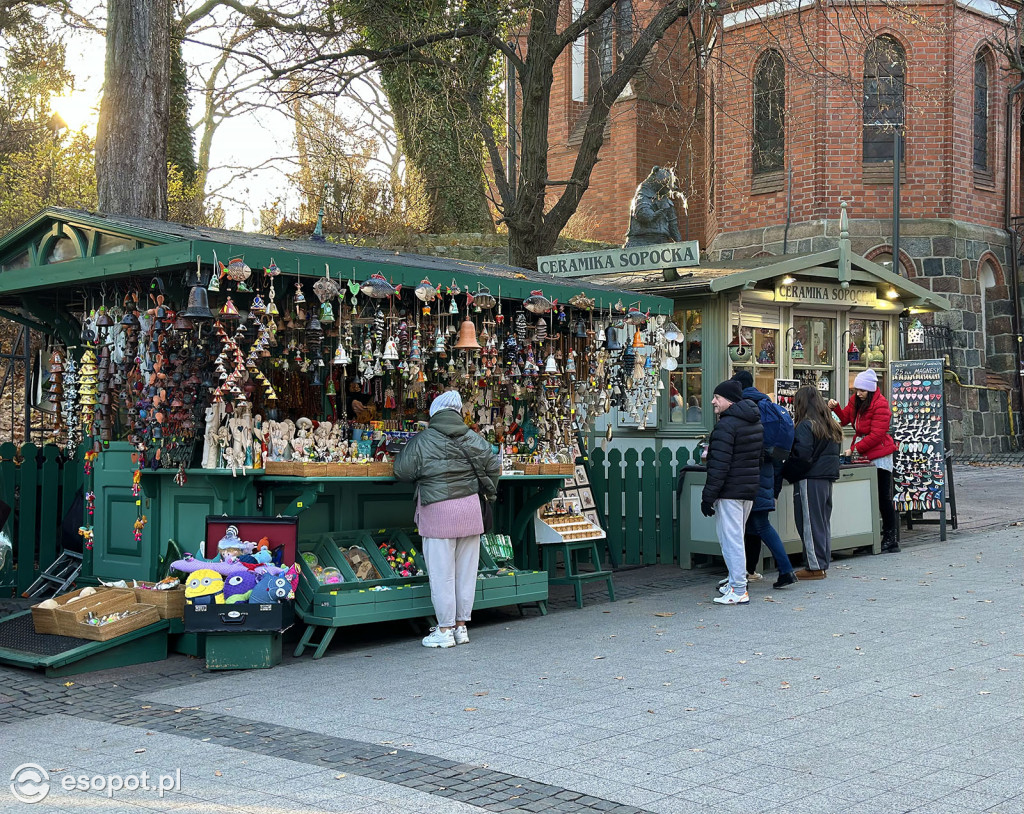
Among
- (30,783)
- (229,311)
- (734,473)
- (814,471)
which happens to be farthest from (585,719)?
(814,471)

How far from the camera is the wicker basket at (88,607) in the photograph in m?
7.73

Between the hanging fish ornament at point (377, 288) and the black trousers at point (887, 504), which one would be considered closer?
the hanging fish ornament at point (377, 288)

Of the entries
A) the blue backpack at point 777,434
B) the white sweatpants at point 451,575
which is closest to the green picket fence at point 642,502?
the blue backpack at point 777,434

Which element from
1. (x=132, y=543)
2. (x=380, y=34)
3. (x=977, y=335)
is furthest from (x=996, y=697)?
(x=977, y=335)

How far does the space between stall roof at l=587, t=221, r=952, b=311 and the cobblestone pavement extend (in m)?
4.16

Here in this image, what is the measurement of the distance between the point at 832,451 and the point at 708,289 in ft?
7.73

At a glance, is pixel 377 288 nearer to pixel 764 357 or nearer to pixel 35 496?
pixel 35 496

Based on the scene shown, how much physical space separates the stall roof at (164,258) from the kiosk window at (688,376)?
2758 mm

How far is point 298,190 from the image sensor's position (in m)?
23.5

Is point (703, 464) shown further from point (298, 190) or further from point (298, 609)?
point (298, 190)

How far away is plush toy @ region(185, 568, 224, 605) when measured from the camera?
752cm

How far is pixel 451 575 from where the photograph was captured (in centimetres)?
828

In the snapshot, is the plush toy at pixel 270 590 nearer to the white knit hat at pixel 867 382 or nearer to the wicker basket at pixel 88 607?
the wicker basket at pixel 88 607

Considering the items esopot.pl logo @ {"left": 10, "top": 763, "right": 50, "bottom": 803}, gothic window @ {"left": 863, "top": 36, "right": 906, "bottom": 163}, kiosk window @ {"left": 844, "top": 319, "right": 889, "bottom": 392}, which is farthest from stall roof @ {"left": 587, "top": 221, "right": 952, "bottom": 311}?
gothic window @ {"left": 863, "top": 36, "right": 906, "bottom": 163}
